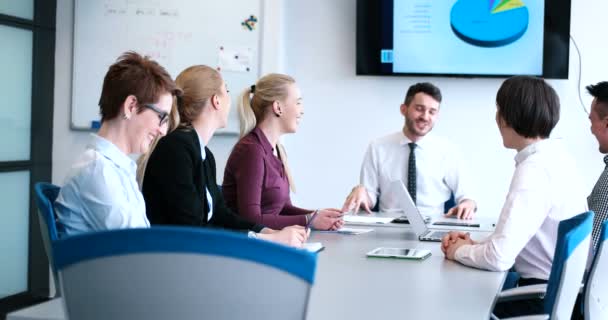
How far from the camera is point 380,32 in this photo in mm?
5148

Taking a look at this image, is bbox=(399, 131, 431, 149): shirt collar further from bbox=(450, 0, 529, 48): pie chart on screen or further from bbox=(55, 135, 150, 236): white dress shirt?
bbox=(55, 135, 150, 236): white dress shirt

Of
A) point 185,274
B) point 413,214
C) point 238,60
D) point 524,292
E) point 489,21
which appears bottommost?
point 524,292

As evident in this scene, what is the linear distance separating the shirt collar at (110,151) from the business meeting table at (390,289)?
45 centimetres

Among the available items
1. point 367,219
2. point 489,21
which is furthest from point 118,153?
point 489,21

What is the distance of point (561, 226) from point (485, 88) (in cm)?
308

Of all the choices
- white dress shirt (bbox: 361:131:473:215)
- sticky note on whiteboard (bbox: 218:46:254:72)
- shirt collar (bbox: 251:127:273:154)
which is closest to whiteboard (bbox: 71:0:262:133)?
sticky note on whiteboard (bbox: 218:46:254:72)

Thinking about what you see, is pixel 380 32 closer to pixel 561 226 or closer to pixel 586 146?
pixel 586 146

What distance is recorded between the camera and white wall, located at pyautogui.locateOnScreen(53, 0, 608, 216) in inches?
200

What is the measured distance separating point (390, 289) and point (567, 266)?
1.49ft

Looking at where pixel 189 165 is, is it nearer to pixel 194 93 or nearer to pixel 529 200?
pixel 194 93

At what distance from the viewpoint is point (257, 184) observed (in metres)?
3.31

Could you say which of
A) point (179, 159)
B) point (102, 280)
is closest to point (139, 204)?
point (179, 159)

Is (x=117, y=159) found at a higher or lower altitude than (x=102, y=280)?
higher

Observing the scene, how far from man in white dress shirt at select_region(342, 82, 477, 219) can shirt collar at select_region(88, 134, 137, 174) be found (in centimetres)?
258
